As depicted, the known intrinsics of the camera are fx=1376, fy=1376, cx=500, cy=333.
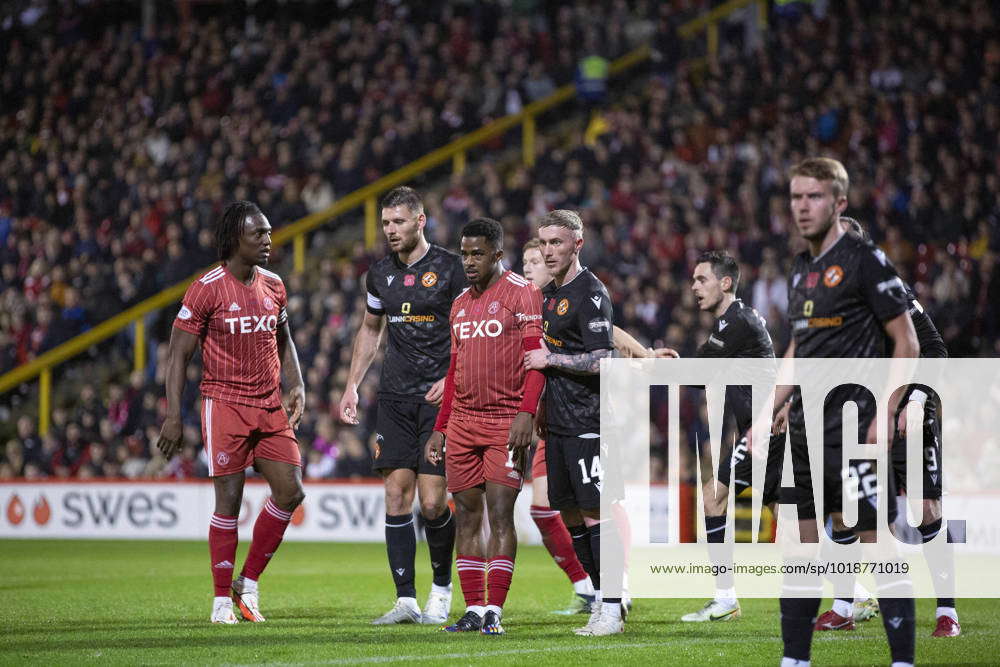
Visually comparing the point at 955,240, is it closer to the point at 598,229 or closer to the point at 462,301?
the point at 598,229

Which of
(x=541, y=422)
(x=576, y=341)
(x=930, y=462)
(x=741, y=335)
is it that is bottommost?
(x=930, y=462)

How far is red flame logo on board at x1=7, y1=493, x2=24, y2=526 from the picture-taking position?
1942cm

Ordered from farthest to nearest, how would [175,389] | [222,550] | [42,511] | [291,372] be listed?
[42,511] → [291,372] → [222,550] → [175,389]

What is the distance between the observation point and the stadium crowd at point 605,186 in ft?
62.3

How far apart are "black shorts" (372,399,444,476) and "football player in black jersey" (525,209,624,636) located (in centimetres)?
116

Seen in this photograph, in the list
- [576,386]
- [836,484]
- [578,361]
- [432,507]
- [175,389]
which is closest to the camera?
[836,484]

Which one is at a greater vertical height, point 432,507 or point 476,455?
point 476,455

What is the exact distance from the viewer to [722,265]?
9961 mm

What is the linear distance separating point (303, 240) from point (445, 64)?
4.78 m

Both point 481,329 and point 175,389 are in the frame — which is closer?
point 481,329

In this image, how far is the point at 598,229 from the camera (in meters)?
21.1

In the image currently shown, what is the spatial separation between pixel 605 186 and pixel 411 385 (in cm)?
1294

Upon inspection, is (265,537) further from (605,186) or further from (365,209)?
(365,209)

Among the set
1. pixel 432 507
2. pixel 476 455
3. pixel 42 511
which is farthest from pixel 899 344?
pixel 42 511
